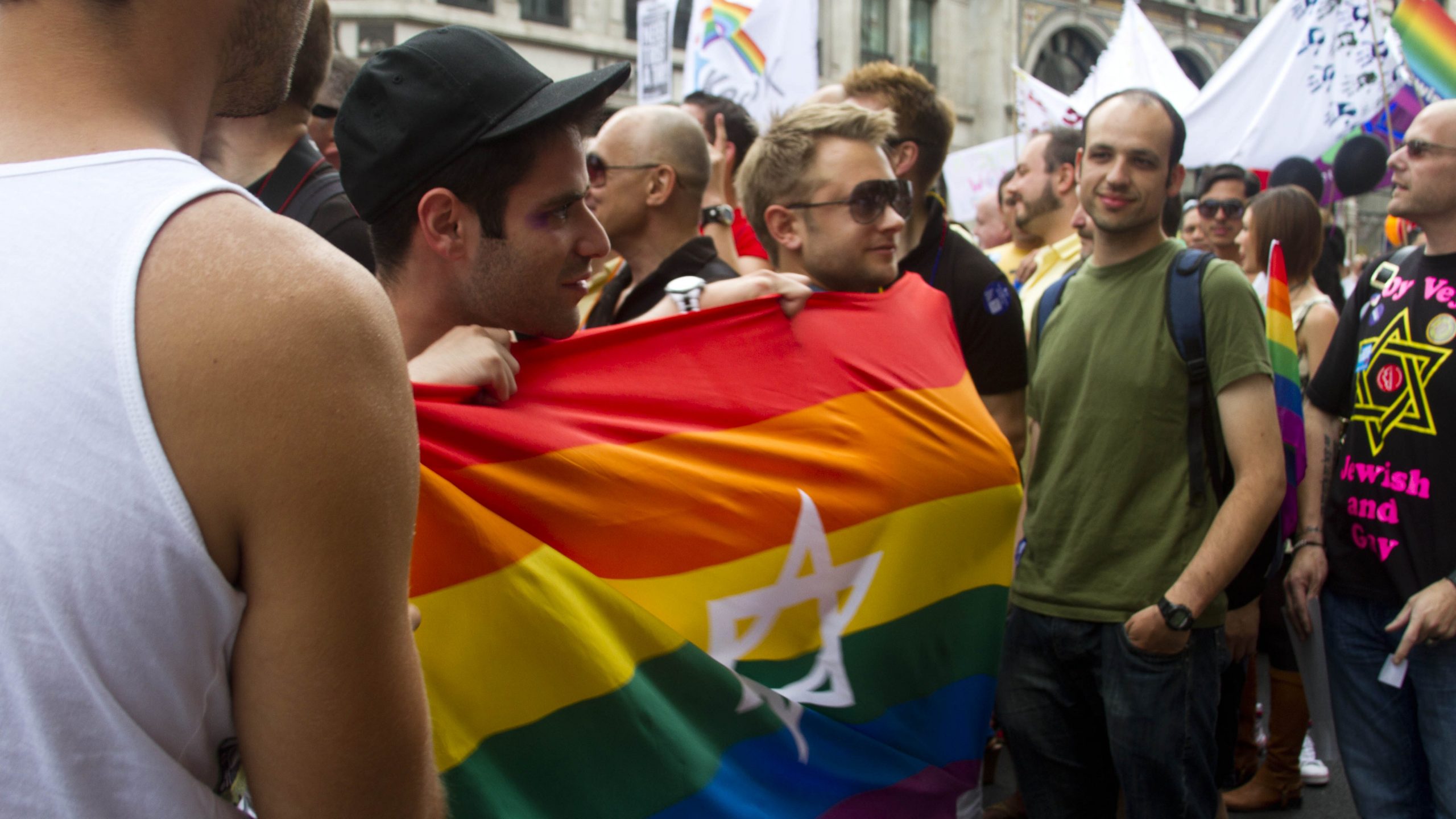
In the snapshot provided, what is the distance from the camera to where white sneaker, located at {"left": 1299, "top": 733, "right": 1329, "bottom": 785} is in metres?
4.77

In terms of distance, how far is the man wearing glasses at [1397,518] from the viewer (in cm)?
290

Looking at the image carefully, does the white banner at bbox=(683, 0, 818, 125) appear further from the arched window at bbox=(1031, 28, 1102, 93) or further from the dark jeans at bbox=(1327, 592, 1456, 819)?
the arched window at bbox=(1031, 28, 1102, 93)

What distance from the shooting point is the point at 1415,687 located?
9.75 feet

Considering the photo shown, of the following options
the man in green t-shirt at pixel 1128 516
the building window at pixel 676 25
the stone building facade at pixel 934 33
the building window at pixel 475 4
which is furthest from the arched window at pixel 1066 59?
the man in green t-shirt at pixel 1128 516

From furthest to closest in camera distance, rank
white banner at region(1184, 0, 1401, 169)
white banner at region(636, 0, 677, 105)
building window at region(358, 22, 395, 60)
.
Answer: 1. building window at region(358, 22, 395, 60)
2. white banner at region(636, 0, 677, 105)
3. white banner at region(1184, 0, 1401, 169)

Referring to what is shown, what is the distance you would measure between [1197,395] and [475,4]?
65.0 ft

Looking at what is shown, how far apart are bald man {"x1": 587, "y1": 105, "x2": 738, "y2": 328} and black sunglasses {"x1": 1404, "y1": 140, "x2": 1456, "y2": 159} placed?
1959 mm

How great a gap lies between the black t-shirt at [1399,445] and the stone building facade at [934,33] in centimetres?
1827

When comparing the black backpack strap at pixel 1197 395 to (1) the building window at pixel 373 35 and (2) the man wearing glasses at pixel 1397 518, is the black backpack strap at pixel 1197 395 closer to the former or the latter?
(2) the man wearing glasses at pixel 1397 518

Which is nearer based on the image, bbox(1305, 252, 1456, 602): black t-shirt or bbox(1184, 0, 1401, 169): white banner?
bbox(1305, 252, 1456, 602): black t-shirt

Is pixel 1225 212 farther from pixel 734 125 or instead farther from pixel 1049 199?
pixel 734 125

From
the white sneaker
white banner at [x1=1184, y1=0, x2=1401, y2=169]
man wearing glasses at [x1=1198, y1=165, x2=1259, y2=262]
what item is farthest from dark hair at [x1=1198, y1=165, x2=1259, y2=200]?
the white sneaker

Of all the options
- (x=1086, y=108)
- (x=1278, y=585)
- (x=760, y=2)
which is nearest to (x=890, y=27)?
(x=1086, y=108)

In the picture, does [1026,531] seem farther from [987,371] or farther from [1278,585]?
[1278,585]
